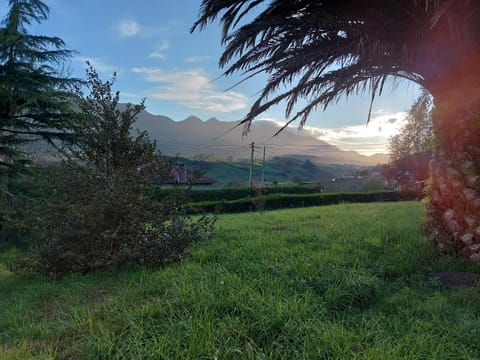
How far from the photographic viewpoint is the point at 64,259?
3324mm

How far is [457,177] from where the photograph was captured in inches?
132

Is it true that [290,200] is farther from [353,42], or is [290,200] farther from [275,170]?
[275,170]

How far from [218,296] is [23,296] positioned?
2.05 meters

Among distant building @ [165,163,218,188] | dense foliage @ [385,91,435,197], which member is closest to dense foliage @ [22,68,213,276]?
distant building @ [165,163,218,188]

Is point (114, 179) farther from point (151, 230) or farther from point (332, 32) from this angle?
point (332, 32)

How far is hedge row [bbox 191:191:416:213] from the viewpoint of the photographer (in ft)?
46.9

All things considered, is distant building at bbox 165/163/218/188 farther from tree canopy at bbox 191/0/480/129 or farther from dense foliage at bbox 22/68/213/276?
tree canopy at bbox 191/0/480/129

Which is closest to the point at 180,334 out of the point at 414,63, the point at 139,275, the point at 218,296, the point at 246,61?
the point at 218,296

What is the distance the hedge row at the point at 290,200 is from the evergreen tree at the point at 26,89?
667 centimetres

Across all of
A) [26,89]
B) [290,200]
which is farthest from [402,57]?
[290,200]

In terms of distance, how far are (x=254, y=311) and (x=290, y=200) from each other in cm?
1425

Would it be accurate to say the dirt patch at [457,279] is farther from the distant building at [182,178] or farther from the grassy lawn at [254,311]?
the distant building at [182,178]

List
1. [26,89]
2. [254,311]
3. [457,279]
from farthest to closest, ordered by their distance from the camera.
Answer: [26,89], [457,279], [254,311]

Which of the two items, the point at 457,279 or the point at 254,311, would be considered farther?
the point at 457,279
